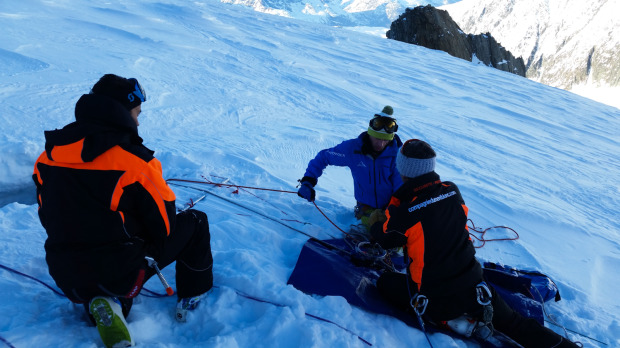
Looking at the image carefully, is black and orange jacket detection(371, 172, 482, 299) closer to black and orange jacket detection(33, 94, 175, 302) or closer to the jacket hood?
black and orange jacket detection(33, 94, 175, 302)

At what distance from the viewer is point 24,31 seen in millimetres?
8523

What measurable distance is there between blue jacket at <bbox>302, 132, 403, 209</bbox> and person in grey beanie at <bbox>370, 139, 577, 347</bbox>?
41.2 inches

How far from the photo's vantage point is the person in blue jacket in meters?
3.30

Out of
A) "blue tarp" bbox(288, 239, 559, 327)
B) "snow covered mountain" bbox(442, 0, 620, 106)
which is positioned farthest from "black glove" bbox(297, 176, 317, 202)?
"snow covered mountain" bbox(442, 0, 620, 106)

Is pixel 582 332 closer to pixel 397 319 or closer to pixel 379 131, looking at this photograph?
pixel 397 319

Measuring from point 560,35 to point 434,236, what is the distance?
20124 cm

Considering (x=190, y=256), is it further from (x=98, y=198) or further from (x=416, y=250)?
(x=416, y=250)

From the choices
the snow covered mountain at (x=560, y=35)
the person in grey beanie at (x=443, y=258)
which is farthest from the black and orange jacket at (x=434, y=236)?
the snow covered mountain at (x=560, y=35)

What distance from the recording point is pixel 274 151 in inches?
208

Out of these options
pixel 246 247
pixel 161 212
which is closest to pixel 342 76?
pixel 246 247

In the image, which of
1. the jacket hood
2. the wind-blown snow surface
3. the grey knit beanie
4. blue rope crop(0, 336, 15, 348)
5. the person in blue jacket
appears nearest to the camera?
the jacket hood

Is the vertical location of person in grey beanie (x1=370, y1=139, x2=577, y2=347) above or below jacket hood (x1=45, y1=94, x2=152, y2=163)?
below

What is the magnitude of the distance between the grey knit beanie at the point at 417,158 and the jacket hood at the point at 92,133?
4.87 feet

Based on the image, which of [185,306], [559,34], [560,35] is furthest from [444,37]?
[559,34]
